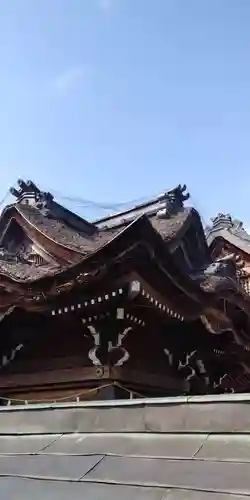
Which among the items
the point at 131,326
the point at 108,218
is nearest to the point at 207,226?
the point at 108,218

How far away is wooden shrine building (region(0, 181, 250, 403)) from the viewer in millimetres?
5906

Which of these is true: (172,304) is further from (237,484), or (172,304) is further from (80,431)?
(237,484)

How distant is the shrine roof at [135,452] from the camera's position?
1.50m

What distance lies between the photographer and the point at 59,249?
315 inches

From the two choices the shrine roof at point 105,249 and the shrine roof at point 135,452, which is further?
the shrine roof at point 105,249

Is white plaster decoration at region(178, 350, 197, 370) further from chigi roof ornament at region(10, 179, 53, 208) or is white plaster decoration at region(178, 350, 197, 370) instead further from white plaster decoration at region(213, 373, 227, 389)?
chigi roof ornament at region(10, 179, 53, 208)

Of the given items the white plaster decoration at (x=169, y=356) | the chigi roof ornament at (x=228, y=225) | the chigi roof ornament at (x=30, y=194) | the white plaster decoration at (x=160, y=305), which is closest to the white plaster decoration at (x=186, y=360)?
the white plaster decoration at (x=169, y=356)

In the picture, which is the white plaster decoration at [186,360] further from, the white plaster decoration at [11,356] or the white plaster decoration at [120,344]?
the white plaster decoration at [11,356]

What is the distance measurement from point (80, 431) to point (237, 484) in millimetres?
861

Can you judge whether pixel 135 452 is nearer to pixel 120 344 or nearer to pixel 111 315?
pixel 111 315

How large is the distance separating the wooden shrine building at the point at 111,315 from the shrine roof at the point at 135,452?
3.40 metres

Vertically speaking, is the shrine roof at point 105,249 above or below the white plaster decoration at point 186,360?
above

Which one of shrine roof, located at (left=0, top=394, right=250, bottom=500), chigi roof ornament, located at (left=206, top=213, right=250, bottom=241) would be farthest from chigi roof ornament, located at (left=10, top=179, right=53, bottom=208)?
chigi roof ornament, located at (left=206, top=213, right=250, bottom=241)

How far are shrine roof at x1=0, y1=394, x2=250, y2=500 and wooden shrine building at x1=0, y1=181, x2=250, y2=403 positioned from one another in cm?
340
